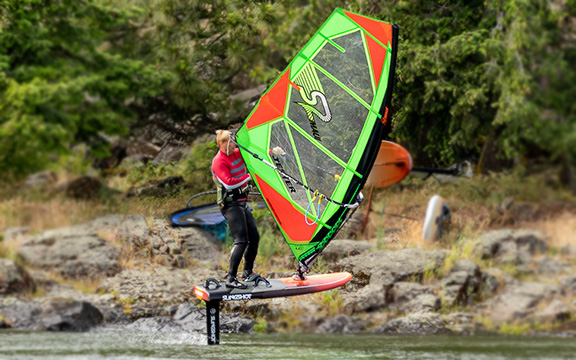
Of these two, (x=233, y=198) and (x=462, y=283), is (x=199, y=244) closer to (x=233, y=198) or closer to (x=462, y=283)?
(x=233, y=198)

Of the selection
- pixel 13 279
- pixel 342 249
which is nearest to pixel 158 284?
pixel 342 249

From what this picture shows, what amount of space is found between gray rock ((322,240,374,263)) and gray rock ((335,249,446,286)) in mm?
136

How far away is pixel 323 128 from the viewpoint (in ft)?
18.9

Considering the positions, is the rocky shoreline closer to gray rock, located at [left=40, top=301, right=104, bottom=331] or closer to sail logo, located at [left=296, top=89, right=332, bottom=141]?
gray rock, located at [left=40, top=301, right=104, bottom=331]

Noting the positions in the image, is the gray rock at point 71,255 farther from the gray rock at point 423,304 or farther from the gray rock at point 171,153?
the gray rock at point 423,304

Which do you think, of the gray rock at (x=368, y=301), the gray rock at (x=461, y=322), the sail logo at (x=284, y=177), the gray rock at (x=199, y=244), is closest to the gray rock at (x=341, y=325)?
the gray rock at (x=368, y=301)

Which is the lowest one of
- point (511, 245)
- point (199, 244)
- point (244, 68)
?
point (511, 245)

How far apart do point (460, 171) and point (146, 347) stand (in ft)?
28.7

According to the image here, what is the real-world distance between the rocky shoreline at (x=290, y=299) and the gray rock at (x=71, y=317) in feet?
0.05

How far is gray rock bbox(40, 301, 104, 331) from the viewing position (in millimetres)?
10252

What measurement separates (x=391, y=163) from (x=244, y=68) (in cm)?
357

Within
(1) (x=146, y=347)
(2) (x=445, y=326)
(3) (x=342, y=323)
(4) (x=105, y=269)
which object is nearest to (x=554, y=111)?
(2) (x=445, y=326)

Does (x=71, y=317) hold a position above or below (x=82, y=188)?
below

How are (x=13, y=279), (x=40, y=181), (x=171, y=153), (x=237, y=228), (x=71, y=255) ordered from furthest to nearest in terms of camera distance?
1. (x=40, y=181)
2. (x=71, y=255)
3. (x=13, y=279)
4. (x=171, y=153)
5. (x=237, y=228)
